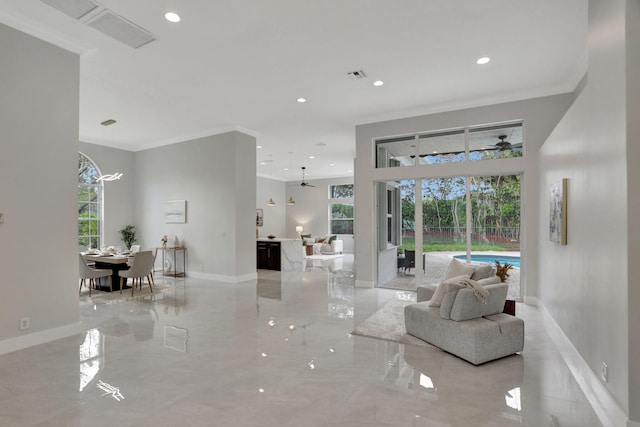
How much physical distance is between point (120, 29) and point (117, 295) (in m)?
4.68

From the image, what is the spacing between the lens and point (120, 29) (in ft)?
12.0

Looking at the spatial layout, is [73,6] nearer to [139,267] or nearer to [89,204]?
[139,267]

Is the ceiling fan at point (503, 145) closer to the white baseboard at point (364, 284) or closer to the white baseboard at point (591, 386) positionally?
the white baseboard at point (591, 386)

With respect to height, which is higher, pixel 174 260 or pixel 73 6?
pixel 73 6

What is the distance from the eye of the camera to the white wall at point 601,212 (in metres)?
2.15

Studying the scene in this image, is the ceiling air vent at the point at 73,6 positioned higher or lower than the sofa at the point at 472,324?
higher

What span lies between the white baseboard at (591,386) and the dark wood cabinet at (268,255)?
22.3 ft

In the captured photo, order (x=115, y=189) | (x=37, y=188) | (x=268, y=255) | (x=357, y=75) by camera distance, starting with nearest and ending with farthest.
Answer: (x=37, y=188) < (x=357, y=75) < (x=115, y=189) < (x=268, y=255)

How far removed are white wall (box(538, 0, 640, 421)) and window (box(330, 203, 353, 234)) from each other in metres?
11.2

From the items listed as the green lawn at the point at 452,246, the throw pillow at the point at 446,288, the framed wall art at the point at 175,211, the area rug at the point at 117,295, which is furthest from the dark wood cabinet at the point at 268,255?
the throw pillow at the point at 446,288

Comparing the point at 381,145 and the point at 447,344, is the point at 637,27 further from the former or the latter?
the point at 381,145

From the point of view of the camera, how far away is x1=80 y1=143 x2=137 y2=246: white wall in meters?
8.53

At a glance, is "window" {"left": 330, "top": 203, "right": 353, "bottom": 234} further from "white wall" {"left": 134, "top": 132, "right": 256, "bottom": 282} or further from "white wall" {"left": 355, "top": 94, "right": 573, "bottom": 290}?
"white wall" {"left": 355, "top": 94, "right": 573, "bottom": 290}

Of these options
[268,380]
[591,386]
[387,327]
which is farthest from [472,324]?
[268,380]
